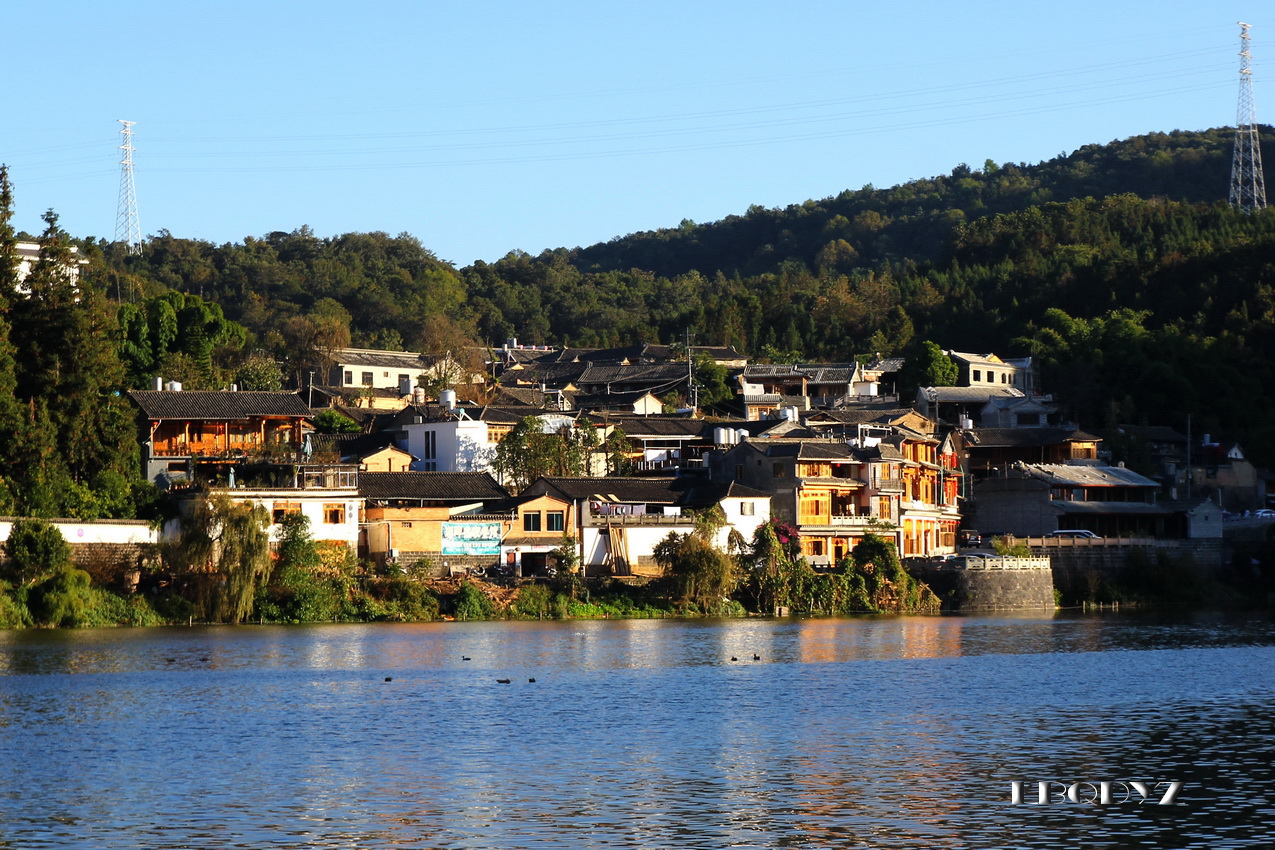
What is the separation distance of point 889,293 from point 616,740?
10646 cm

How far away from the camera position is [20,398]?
182 ft

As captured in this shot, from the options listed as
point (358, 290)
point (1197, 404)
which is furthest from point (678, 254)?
point (1197, 404)

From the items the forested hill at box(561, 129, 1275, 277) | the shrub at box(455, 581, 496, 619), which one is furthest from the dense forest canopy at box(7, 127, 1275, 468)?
the shrub at box(455, 581, 496, 619)

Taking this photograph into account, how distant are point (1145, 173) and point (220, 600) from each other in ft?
491

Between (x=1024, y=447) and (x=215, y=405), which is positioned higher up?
(x=215, y=405)

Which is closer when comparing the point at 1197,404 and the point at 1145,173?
the point at 1197,404

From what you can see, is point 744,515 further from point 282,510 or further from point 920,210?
point 920,210

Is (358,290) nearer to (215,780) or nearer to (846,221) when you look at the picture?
(846,221)

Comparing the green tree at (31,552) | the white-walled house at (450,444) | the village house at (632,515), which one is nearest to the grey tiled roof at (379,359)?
the white-walled house at (450,444)

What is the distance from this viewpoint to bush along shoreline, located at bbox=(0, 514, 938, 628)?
50188 millimetres

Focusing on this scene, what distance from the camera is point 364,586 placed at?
187ft

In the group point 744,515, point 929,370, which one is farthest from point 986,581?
point 929,370

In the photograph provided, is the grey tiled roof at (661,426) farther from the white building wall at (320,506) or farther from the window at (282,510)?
the window at (282,510)

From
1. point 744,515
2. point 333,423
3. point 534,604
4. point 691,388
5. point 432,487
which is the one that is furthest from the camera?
point 691,388
